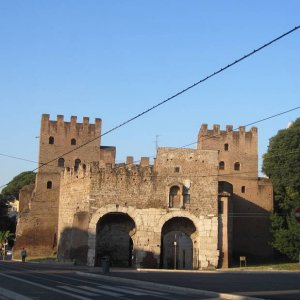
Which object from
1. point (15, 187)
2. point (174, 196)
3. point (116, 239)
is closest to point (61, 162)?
point (116, 239)

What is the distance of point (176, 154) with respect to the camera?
4253cm

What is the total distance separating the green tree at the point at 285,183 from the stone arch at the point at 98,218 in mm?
15181

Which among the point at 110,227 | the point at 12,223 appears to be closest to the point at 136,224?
the point at 110,227

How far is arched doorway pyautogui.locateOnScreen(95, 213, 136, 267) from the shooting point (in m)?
42.7

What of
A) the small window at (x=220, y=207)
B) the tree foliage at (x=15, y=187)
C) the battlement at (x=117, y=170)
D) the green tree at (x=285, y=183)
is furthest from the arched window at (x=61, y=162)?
the tree foliage at (x=15, y=187)

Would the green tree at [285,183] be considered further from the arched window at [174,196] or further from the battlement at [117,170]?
the battlement at [117,170]

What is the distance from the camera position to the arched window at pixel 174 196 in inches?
1654

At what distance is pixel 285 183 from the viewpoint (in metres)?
52.3

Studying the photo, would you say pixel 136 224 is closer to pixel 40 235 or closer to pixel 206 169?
pixel 206 169

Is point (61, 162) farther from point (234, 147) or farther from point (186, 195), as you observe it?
point (186, 195)

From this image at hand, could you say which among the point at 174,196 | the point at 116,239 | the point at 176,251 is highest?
the point at 174,196

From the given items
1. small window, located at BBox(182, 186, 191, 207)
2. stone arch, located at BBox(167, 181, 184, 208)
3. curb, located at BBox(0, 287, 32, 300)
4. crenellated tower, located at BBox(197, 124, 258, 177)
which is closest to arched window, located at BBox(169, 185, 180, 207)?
stone arch, located at BBox(167, 181, 184, 208)

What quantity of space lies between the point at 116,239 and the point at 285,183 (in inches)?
709

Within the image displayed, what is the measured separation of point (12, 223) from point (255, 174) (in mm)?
38231
